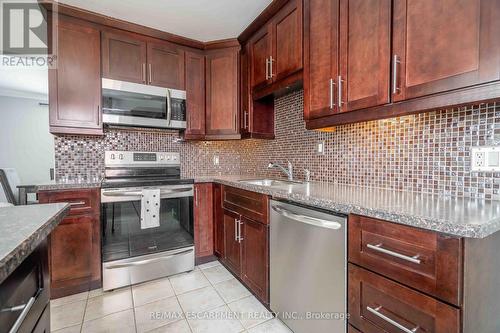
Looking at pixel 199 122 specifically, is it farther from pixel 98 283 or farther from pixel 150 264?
pixel 98 283

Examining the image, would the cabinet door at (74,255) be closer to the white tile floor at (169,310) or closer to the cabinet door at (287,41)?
the white tile floor at (169,310)

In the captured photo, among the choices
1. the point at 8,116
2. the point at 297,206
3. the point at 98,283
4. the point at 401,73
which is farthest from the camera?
the point at 8,116

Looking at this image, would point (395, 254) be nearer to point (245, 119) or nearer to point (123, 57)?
point (245, 119)

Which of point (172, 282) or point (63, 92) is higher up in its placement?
point (63, 92)

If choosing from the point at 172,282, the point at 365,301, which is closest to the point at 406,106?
the point at 365,301

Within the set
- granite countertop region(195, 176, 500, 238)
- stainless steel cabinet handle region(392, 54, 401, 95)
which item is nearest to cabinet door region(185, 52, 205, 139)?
granite countertop region(195, 176, 500, 238)

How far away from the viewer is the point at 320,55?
61.4 inches

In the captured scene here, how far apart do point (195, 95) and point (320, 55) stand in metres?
1.56

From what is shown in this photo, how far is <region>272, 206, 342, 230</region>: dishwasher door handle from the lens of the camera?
1151 millimetres

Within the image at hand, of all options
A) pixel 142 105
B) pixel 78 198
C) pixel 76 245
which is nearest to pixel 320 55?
pixel 142 105

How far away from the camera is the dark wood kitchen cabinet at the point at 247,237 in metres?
1.71

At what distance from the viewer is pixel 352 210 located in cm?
107

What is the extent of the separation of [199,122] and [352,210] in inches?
81.7

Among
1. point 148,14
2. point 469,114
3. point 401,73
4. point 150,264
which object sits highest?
point 148,14
